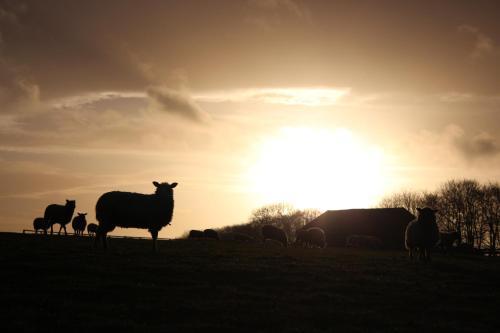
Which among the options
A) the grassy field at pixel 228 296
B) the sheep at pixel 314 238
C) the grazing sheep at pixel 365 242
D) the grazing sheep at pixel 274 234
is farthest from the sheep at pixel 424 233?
the grazing sheep at pixel 365 242

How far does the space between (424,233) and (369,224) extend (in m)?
49.7

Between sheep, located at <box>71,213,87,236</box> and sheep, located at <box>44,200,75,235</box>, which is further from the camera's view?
sheep, located at <box>71,213,87,236</box>

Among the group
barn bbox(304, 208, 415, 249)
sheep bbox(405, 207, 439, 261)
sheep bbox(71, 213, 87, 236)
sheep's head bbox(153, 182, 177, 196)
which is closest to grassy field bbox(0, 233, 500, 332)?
sheep's head bbox(153, 182, 177, 196)

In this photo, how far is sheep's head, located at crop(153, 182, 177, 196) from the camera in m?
26.5

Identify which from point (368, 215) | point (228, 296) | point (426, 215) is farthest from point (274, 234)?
point (228, 296)

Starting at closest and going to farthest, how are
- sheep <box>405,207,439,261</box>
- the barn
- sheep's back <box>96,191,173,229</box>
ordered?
sheep's back <box>96,191,173,229</box> < sheep <box>405,207,439,261</box> < the barn

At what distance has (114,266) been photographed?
18359mm

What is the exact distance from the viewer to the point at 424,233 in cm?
2833

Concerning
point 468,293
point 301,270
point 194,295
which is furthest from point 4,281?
point 468,293

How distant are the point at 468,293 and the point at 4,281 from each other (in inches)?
612

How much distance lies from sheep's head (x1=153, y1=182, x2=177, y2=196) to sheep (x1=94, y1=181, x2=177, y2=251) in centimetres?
17

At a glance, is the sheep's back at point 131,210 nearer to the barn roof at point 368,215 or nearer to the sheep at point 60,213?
the sheep at point 60,213

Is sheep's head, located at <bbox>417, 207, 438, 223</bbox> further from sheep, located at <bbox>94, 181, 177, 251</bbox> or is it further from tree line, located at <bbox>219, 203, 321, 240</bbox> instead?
tree line, located at <bbox>219, 203, 321, 240</bbox>

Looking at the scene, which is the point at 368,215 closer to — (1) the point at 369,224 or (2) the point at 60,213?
(1) the point at 369,224
